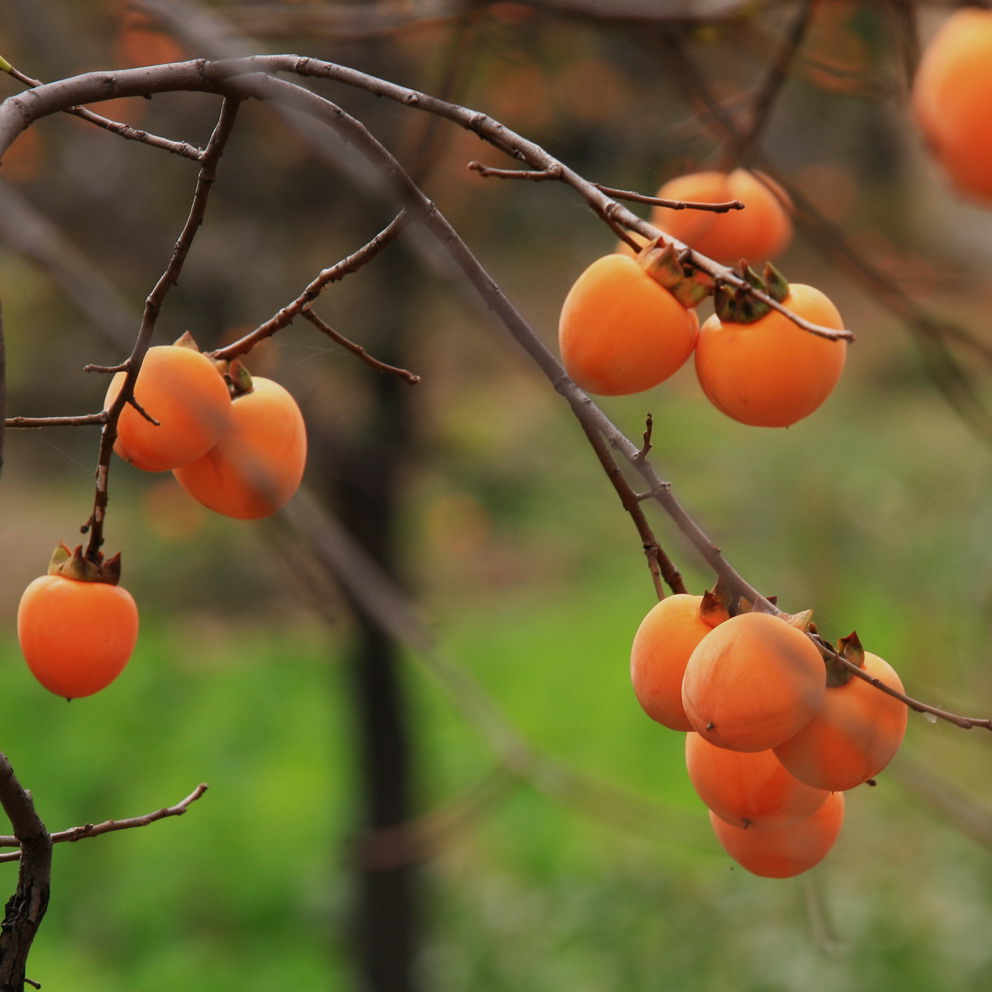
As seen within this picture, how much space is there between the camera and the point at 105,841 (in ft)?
12.4

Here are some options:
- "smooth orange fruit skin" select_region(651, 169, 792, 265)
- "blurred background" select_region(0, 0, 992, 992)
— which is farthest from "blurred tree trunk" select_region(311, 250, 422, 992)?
"smooth orange fruit skin" select_region(651, 169, 792, 265)

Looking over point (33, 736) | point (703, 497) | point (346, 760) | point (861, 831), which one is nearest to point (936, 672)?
point (861, 831)

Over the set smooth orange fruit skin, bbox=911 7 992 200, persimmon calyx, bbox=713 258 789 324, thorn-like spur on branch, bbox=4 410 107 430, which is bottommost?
thorn-like spur on branch, bbox=4 410 107 430

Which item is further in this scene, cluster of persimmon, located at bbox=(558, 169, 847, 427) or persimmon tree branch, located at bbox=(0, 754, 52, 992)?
cluster of persimmon, located at bbox=(558, 169, 847, 427)

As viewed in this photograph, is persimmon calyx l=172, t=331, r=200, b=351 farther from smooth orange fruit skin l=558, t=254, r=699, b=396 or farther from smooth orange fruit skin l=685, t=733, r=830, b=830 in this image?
smooth orange fruit skin l=685, t=733, r=830, b=830

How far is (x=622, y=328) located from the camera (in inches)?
25.8

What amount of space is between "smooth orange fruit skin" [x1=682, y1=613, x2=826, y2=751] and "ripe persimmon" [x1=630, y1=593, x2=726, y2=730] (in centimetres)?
4

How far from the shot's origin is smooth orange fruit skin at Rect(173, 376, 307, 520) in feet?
2.28

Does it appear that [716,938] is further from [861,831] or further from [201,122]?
[201,122]

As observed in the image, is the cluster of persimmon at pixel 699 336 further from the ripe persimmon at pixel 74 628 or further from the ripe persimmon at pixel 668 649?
the ripe persimmon at pixel 74 628

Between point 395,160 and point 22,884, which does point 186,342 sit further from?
point 22,884

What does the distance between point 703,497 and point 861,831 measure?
1058 mm

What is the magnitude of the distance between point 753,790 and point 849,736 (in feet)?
0.21

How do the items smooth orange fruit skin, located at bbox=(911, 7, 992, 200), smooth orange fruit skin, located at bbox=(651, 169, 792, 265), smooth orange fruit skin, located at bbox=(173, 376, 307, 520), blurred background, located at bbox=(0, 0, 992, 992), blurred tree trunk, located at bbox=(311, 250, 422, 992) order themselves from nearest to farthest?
smooth orange fruit skin, located at bbox=(911, 7, 992, 200) < smooth orange fruit skin, located at bbox=(173, 376, 307, 520) < smooth orange fruit skin, located at bbox=(651, 169, 792, 265) < blurred background, located at bbox=(0, 0, 992, 992) < blurred tree trunk, located at bbox=(311, 250, 422, 992)
